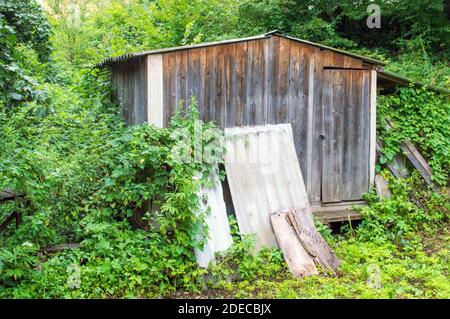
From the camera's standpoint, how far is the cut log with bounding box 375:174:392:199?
25.8 feet

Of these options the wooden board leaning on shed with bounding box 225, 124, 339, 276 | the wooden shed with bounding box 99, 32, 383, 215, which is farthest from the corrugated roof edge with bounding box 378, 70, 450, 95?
the wooden board leaning on shed with bounding box 225, 124, 339, 276

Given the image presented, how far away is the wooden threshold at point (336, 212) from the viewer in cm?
750

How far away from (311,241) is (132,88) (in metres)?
3.44

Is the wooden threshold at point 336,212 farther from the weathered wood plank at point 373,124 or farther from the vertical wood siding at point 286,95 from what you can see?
the weathered wood plank at point 373,124

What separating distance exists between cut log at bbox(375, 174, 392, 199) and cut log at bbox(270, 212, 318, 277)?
7.29ft

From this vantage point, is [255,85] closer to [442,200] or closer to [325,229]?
[325,229]

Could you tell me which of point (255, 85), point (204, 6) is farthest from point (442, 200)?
point (204, 6)

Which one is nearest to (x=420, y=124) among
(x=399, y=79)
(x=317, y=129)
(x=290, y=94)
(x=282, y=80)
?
(x=399, y=79)

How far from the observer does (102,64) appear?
8.30 metres

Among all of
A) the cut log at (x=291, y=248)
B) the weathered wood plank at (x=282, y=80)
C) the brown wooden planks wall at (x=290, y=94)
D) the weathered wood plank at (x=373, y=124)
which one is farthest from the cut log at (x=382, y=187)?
the cut log at (x=291, y=248)

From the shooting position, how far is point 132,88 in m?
7.22

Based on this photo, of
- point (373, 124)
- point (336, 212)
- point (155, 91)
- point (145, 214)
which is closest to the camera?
point (145, 214)

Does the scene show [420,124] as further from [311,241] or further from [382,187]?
[311,241]

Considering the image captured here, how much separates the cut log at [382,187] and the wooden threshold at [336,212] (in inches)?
16.0
